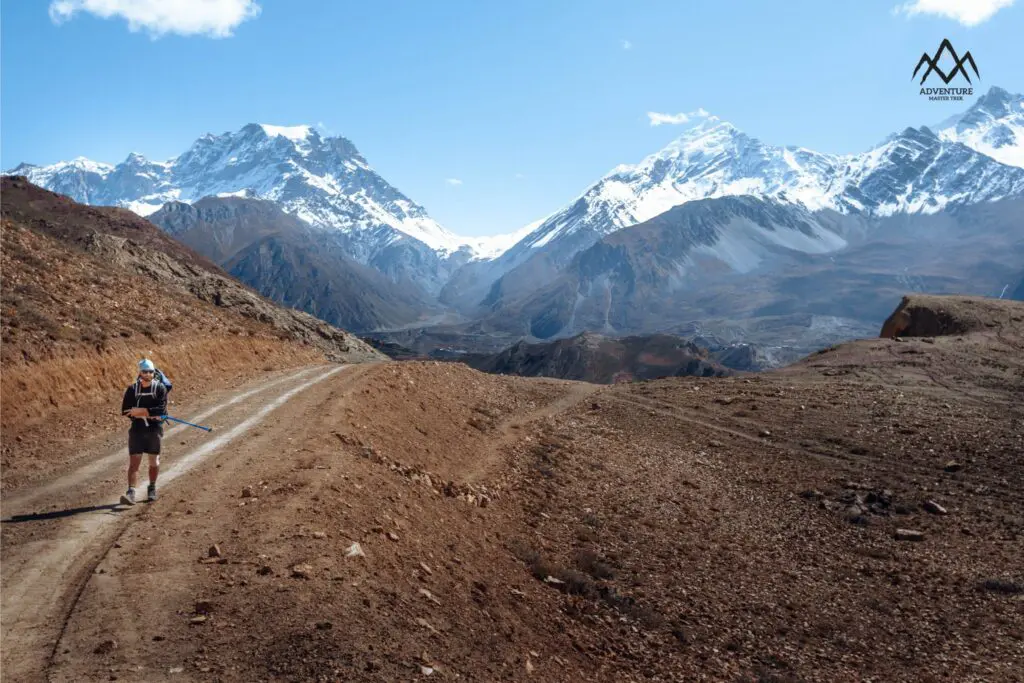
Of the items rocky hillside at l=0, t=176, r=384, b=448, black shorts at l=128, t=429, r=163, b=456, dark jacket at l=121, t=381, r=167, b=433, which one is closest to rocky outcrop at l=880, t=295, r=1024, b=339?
rocky hillside at l=0, t=176, r=384, b=448

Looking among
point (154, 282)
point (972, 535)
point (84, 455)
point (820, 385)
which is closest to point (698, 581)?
point (972, 535)

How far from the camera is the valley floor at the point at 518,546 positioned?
29.2ft

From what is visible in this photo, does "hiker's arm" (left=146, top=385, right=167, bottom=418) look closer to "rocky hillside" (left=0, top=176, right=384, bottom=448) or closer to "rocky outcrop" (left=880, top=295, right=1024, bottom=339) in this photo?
"rocky hillside" (left=0, top=176, right=384, bottom=448)

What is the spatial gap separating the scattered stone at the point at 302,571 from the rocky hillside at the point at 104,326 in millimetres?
12968

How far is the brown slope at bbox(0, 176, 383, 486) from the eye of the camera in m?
19.7

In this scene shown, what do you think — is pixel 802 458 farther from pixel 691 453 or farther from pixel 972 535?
pixel 972 535

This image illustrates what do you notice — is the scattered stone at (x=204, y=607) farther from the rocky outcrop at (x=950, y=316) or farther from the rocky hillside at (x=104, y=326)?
the rocky outcrop at (x=950, y=316)

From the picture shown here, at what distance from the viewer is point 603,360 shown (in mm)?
190875

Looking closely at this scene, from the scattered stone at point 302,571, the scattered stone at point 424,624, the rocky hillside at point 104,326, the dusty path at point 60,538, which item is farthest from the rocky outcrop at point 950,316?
the scattered stone at point 302,571

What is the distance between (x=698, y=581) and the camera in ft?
54.3

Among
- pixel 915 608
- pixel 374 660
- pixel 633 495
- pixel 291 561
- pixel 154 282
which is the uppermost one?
pixel 154 282

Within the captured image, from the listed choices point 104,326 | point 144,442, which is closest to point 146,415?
point 144,442

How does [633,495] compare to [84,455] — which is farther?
[633,495]

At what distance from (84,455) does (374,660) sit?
11595mm
